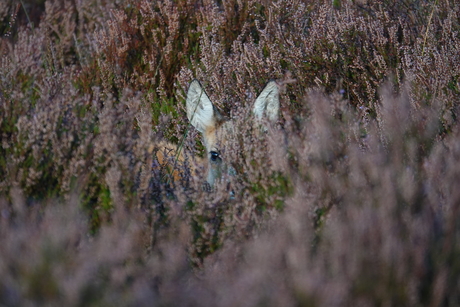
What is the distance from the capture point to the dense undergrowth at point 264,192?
78.3 inches

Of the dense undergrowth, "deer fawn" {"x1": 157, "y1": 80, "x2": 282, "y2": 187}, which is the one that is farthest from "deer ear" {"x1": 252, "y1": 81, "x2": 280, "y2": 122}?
the dense undergrowth

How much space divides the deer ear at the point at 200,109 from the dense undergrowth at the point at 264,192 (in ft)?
0.63

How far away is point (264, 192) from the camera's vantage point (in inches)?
116

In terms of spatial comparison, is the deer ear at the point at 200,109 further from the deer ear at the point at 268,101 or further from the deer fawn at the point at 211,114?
the deer ear at the point at 268,101

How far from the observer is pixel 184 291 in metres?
2.04

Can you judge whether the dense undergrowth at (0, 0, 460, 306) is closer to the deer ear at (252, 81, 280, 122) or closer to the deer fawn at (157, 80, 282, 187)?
the deer fawn at (157, 80, 282, 187)

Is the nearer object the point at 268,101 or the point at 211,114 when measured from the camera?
the point at 268,101

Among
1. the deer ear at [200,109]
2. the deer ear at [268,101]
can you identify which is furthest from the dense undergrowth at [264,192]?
the deer ear at [268,101]

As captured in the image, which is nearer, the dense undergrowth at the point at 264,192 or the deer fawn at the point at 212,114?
the dense undergrowth at the point at 264,192

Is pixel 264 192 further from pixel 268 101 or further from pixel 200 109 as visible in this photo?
pixel 200 109

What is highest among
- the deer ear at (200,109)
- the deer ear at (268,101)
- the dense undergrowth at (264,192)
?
the deer ear at (200,109)

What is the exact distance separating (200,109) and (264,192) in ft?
5.73

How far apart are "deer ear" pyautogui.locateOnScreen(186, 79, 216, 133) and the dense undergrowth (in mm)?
192

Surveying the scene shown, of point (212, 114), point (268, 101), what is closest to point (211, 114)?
point (212, 114)
